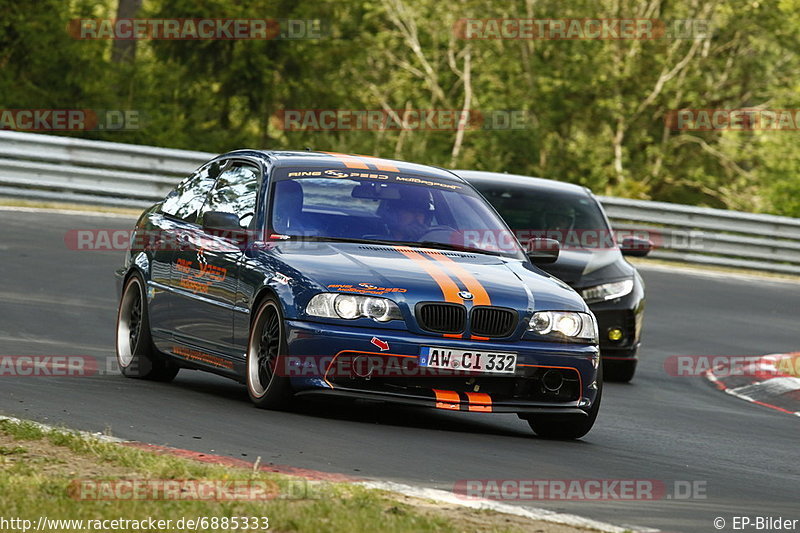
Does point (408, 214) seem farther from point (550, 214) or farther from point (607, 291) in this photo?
point (550, 214)

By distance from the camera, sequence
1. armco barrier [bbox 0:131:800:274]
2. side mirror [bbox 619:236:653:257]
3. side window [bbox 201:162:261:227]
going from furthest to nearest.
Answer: armco barrier [bbox 0:131:800:274] < side mirror [bbox 619:236:653:257] < side window [bbox 201:162:261:227]

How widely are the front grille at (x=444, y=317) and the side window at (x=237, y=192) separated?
63.5 inches

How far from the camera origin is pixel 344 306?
8.58 metres

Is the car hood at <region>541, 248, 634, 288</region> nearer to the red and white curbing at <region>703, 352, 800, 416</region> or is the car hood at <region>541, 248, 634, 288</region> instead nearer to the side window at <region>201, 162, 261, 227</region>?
the red and white curbing at <region>703, 352, 800, 416</region>

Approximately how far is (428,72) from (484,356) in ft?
116

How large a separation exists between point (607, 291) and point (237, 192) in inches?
168

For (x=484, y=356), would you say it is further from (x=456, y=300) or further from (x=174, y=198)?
(x=174, y=198)

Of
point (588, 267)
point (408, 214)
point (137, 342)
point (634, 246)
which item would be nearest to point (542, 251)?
point (408, 214)

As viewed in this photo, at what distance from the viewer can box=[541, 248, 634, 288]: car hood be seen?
13.3 m

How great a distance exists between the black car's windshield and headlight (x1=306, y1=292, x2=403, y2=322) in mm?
5565

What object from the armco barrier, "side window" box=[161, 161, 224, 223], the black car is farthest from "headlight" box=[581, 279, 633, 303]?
the armco barrier

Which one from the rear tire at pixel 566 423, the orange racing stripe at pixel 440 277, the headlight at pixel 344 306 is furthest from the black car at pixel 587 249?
the headlight at pixel 344 306

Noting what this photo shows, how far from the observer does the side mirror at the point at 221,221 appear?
9539 millimetres

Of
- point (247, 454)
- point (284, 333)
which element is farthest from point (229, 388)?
point (247, 454)
